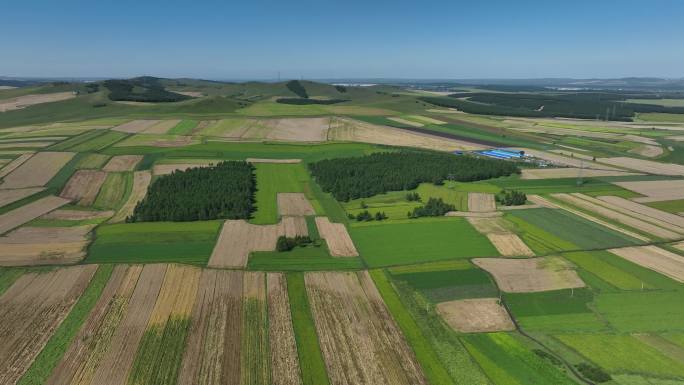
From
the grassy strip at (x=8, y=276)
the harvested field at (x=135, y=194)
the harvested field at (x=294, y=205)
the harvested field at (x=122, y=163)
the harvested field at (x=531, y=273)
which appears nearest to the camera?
the grassy strip at (x=8, y=276)

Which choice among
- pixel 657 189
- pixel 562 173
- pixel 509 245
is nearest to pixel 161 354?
pixel 509 245

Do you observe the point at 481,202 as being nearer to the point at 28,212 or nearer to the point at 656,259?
the point at 656,259

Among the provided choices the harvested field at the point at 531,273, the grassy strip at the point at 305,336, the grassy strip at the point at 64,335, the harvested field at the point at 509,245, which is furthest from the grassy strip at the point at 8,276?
the harvested field at the point at 509,245

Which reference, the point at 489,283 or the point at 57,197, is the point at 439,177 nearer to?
the point at 489,283

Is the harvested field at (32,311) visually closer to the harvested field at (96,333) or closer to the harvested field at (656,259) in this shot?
the harvested field at (96,333)

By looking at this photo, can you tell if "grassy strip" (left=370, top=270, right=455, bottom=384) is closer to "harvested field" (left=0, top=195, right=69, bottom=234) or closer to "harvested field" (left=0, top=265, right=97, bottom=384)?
"harvested field" (left=0, top=265, right=97, bottom=384)
